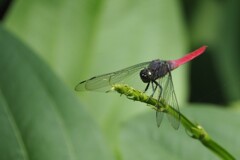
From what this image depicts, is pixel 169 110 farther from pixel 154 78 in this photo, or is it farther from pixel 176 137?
pixel 176 137

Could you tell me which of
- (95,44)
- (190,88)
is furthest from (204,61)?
(95,44)

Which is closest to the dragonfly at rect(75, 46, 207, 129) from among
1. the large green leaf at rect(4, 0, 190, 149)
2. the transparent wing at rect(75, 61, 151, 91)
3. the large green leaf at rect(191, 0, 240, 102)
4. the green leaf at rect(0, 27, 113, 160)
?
the transparent wing at rect(75, 61, 151, 91)

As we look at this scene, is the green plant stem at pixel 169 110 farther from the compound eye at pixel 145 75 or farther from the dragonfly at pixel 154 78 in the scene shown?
the compound eye at pixel 145 75

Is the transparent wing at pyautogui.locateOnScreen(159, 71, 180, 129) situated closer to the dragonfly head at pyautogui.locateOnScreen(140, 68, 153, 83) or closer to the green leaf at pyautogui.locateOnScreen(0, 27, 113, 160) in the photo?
the dragonfly head at pyautogui.locateOnScreen(140, 68, 153, 83)

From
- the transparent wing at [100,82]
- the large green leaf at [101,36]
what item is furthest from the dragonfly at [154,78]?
the large green leaf at [101,36]

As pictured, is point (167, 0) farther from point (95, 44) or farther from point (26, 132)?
point (26, 132)

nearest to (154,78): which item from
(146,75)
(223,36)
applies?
(146,75)
